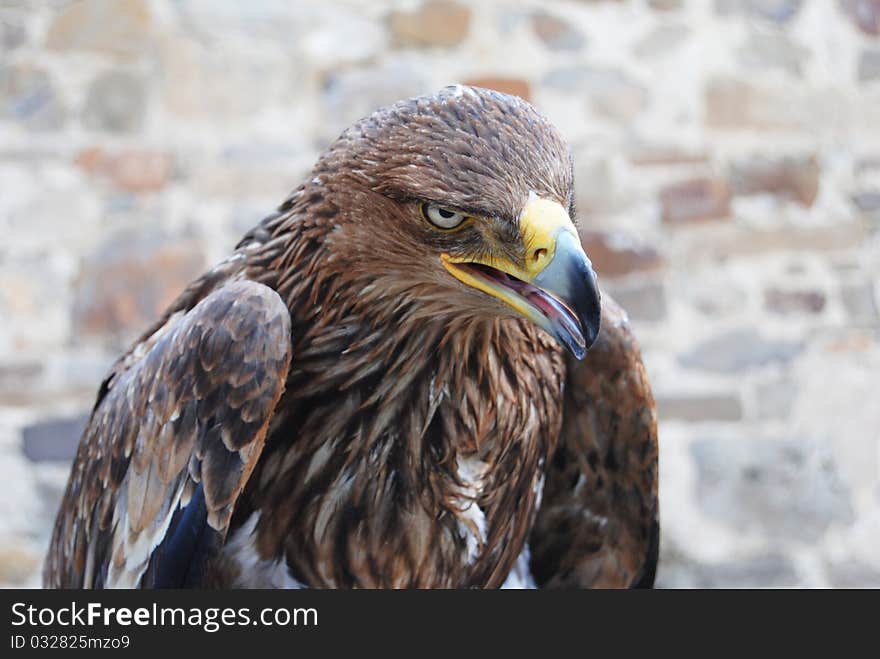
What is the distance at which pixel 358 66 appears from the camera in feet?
13.0

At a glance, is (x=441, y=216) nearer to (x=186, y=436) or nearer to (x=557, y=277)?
(x=557, y=277)

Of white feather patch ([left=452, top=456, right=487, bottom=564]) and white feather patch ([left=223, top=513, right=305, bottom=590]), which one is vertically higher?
white feather patch ([left=452, top=456, right=487, bottom=564])

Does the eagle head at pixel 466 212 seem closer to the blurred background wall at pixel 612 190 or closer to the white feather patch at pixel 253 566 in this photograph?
the white feather patch at pixel 253 566

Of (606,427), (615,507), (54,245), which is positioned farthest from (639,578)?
(54,245)

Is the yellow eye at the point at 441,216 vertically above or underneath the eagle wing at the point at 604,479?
above

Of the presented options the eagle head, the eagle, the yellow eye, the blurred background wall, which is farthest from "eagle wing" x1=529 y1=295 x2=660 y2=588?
the blurred background wall

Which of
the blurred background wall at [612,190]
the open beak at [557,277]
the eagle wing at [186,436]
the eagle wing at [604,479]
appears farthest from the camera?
the blurred background wall at [612,190]

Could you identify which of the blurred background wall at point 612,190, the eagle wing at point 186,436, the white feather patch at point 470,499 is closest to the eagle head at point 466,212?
the eagle wing at point 186,436

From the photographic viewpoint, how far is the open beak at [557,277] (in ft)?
4.75

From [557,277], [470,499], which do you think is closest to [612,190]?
[470,499]

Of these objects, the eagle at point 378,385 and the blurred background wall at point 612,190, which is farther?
the blurred background wall at point 612,190

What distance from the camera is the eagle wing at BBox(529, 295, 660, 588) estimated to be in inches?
79.3

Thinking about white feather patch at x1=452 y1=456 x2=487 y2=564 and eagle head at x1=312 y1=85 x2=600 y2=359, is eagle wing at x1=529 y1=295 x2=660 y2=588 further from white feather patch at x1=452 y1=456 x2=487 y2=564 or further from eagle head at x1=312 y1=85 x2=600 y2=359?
eagle head at x1=312 y1=85 x2=600 y2=359

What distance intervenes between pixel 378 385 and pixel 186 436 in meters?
0.33
